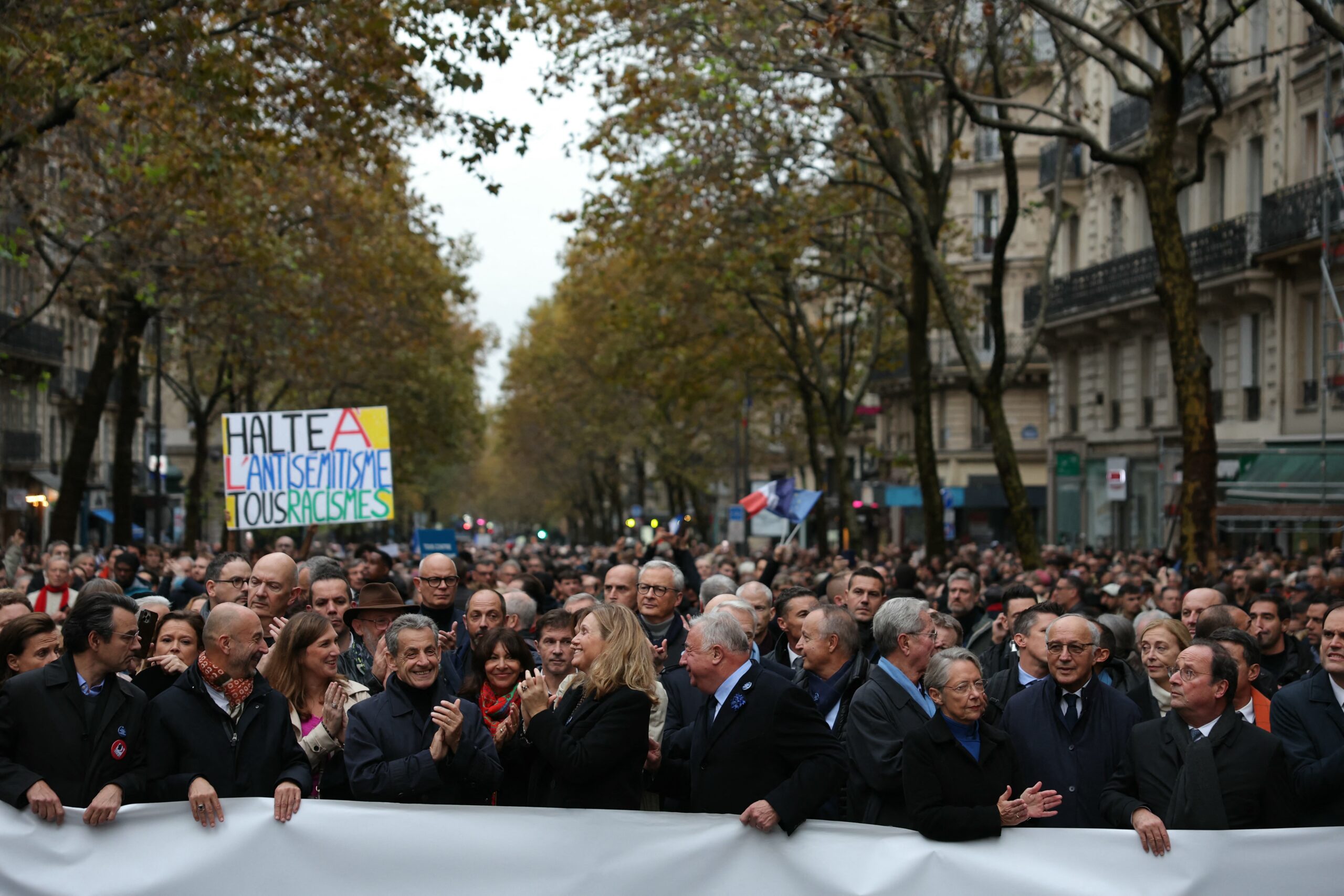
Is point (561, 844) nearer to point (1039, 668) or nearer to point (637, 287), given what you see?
point (1039, 668)

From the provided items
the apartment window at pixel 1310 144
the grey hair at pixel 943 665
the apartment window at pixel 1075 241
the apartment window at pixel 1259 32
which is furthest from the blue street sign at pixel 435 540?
the grey hair at pixel 943 665

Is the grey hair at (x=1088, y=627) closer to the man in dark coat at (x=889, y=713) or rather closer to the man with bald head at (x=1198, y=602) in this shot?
the man in dark coat at (x=889, y=713)

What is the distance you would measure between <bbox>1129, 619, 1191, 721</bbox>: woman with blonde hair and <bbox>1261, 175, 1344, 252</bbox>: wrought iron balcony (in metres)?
19.9

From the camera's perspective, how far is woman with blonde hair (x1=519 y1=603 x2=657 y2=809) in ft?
20.4

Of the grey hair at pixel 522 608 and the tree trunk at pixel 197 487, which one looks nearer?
the grey hair at pixel 522 608

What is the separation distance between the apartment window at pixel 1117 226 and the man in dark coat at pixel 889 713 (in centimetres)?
3323

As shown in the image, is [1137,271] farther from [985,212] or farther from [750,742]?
[750,742]

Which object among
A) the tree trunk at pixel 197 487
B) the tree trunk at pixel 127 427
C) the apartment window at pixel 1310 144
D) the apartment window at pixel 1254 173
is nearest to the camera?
the tree trunk at pixel 127 427

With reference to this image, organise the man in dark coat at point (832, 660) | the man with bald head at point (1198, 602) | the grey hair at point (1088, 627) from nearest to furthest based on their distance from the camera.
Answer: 1. the grey hair at point (1088, 627)
2. the man in dark coat at point (832, 660)
3. the man with bald head at point (1198, 602)

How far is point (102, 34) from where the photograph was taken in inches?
546

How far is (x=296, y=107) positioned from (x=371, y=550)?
189 inches

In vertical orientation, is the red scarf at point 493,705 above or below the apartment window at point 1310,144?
below

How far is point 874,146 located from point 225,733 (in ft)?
55.2

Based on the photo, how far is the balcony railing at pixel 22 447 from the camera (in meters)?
47.4
